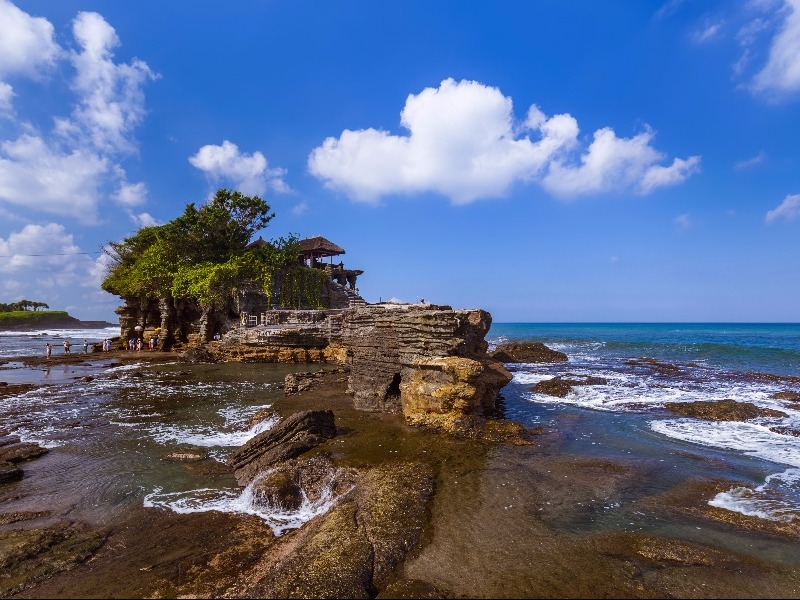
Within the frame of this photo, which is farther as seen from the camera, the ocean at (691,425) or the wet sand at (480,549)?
the ocean at (691,425)

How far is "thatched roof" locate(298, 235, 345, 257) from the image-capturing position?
47.2 meters

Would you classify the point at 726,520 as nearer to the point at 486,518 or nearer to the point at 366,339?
the point at 486,518

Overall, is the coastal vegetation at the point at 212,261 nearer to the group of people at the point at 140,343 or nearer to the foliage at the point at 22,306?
the group of people at the point at 140,343

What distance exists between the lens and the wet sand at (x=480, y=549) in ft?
17.1

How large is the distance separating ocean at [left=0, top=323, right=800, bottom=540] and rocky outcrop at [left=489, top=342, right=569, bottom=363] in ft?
27.3

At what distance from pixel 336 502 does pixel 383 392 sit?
7016 millimetres

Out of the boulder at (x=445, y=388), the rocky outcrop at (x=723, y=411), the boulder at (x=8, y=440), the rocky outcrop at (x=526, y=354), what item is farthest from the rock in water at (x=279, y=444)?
the rocky outcrop at (x=526, y=354)

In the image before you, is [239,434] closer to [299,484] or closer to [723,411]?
[299,484]

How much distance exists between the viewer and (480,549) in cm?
598

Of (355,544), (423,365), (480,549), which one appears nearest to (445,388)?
(423,365)

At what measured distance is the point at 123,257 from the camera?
44.3 m

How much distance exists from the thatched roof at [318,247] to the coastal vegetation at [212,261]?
7.66 ft

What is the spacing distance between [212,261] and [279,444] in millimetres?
37266

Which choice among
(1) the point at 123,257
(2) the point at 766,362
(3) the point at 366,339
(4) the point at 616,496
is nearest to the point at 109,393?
(3) the point at 366,339
